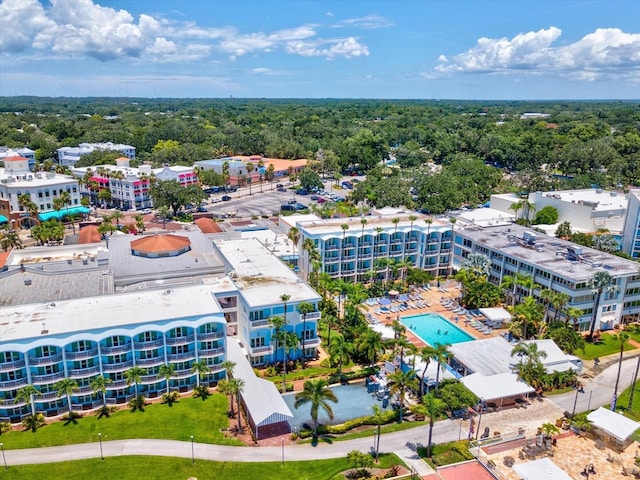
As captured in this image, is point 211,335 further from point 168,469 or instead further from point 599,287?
point 599,287

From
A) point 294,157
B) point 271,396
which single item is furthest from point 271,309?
point 294,157

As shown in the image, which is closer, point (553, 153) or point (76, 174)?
point (76, 174)

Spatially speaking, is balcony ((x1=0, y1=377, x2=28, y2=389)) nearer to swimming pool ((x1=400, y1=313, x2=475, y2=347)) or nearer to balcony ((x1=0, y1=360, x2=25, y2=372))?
balcony ((x1=0, y1=360, x2=25, y2=372))

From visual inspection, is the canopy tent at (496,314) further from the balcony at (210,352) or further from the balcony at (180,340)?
the balcony at (180,340)

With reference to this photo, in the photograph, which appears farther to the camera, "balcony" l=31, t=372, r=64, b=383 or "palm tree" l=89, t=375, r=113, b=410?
"balcony" l=31, t=372, r=64, b=383

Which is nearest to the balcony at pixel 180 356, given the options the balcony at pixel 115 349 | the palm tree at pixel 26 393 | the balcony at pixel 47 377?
the balcony at pixel 115 349

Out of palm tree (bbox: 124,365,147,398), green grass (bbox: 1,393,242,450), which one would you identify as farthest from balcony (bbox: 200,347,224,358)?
palm tree (bbox: 124,365,147,398)

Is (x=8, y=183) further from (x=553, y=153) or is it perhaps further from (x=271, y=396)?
(x=553, y=153)
